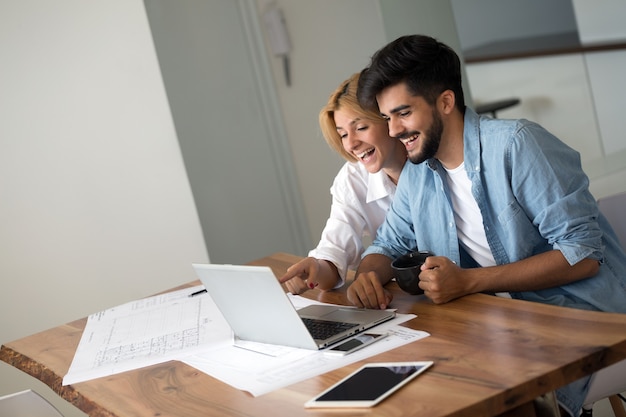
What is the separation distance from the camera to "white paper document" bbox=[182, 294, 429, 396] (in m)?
1.51

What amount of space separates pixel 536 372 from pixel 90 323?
1527 mm

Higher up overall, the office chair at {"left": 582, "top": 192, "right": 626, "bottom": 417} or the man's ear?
the man's ear

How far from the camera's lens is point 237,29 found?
484 cm

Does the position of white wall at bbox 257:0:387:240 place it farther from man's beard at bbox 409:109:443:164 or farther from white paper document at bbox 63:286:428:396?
man's beard at bbox 409:109:443:164

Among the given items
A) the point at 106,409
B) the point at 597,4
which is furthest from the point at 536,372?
the point at 597,4

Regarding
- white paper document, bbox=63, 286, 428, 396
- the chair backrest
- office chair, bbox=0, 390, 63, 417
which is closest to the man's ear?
the chair backrest

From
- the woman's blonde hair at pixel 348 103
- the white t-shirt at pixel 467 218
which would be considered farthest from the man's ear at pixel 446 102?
the woman's blonde hair at pixel 348 103

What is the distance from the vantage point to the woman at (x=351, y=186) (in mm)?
2180

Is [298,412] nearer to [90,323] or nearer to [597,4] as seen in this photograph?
[90,323]

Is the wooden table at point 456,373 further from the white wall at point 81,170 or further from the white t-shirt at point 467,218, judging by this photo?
the white wall at point 81,170

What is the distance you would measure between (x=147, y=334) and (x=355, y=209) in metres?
0.73

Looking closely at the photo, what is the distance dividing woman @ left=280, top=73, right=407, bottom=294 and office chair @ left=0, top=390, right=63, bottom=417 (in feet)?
2.19

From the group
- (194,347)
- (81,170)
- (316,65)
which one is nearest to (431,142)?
(194,347)

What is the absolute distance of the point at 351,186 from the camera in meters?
2.51
